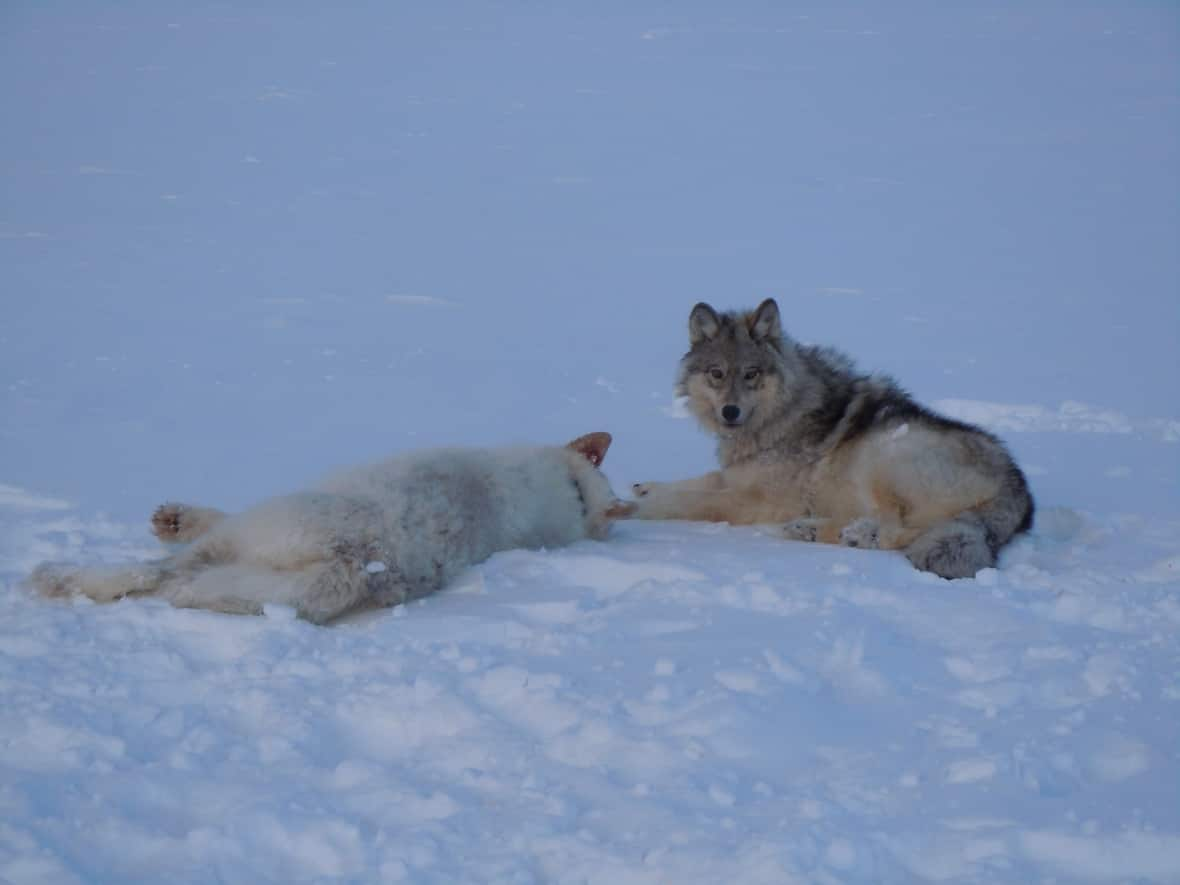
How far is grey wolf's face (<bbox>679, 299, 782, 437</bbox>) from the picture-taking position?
755cm

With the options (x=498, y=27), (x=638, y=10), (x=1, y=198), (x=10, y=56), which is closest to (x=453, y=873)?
(x=1, y=198)

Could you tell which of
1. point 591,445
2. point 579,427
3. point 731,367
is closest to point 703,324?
point 731,367

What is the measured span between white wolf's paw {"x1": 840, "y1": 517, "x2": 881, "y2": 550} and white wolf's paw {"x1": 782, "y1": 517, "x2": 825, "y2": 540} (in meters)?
0.26

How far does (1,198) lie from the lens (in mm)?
14867

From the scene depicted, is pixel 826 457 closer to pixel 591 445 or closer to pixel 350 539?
pixel 591 445

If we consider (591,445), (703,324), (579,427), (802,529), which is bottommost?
(802,529)

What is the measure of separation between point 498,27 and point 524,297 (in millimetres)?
16976

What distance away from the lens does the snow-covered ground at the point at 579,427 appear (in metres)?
3.37

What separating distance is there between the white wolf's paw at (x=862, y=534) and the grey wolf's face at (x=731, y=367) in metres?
1.17

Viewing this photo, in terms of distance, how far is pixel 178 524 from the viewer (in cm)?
568

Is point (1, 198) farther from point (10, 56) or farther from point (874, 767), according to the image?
point (874, 767)

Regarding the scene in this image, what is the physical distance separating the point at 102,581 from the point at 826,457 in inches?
170

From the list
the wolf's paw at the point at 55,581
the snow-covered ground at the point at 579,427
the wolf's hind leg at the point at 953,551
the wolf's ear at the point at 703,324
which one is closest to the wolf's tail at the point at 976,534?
the wolf's hind leg at the point at 953,551

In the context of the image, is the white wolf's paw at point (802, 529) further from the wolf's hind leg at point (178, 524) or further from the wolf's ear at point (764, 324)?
the wolf's hind leg at point (178, 524)
